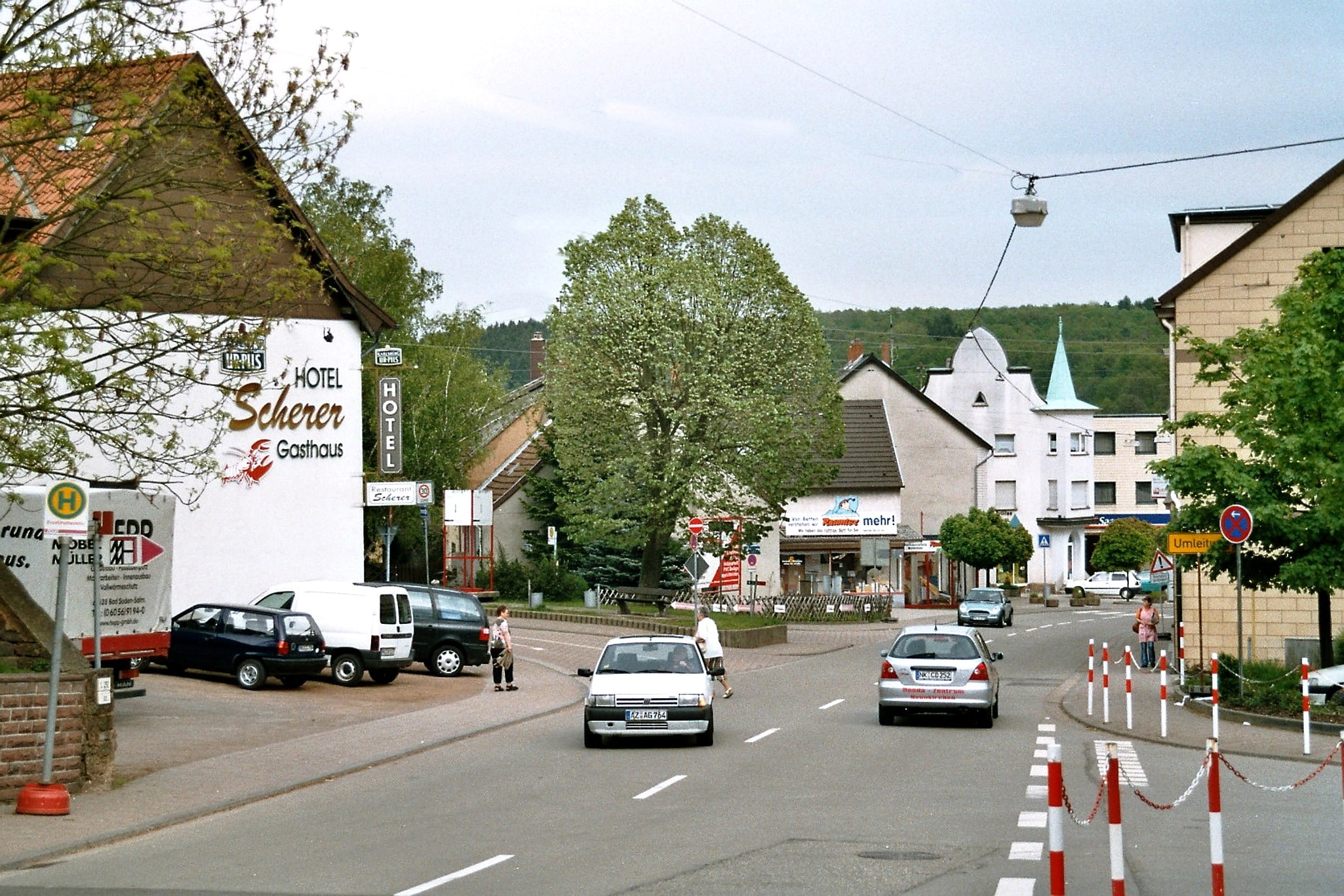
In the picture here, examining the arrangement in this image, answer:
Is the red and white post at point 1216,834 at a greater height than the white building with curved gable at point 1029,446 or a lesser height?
lesser

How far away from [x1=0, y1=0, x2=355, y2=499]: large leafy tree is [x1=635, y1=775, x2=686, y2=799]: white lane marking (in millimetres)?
5454

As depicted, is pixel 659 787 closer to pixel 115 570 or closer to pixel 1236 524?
pixel 1236 524

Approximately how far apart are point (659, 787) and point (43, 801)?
19.3 feet

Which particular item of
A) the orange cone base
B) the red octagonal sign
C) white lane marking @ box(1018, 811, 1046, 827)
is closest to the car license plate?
white lane marking @ box(1018, 811, 1046, 827)

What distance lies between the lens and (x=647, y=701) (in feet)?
67.2

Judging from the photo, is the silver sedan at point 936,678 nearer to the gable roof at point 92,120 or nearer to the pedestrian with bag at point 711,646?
the pedestrian with bag at point 711,646

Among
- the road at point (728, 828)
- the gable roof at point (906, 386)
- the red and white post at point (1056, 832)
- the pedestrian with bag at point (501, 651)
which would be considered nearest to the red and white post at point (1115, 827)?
the red and white post at point (1056, 832)

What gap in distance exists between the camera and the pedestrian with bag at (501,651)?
29.1 metres

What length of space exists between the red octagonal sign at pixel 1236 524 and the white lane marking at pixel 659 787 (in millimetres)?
10239

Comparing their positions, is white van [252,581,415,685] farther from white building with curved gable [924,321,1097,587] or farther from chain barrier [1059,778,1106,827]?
white building with curved gable [924,321,1097,587]

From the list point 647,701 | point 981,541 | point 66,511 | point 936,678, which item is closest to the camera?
point 66,511

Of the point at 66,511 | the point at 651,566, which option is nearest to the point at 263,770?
the point at 66,511

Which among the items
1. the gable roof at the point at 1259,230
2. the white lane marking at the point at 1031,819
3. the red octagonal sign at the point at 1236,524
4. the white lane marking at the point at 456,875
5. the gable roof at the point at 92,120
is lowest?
the white lane marking at the point at 1031,819

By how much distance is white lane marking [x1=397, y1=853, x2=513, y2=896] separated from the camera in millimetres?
10766
